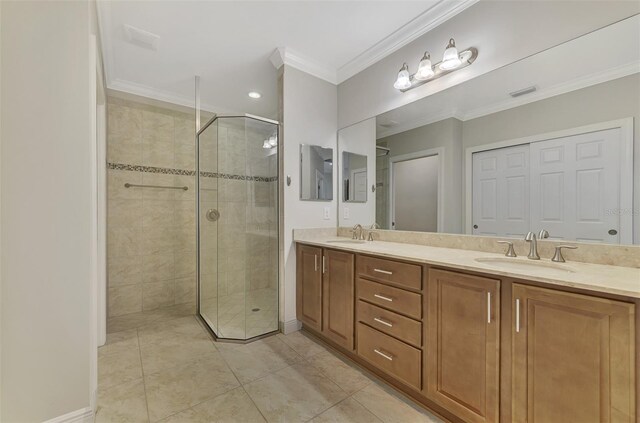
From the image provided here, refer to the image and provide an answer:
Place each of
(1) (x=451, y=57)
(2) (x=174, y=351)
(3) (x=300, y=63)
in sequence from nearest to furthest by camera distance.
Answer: (1) (x=451, y=57), (2) (x=174, y=351), (3) (x=300, y=63)

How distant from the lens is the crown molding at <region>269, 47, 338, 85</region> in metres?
2.26

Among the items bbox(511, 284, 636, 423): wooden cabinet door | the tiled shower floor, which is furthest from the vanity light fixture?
the tiled shower floor

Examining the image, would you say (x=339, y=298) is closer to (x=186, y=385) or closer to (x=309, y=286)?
(x=309, y=286)

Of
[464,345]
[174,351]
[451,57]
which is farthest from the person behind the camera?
[174,351]

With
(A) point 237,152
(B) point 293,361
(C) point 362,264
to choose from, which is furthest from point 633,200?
(A) point 237,152

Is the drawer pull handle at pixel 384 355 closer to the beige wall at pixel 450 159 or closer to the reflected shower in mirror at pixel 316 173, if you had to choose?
the beige wall at pixel 450 159

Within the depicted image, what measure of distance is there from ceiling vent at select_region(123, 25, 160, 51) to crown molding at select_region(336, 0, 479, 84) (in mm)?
1604

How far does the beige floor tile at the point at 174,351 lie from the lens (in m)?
1.88

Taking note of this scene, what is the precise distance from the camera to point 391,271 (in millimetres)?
1574

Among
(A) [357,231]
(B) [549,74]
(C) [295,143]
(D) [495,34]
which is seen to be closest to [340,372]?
(A) [357,231]

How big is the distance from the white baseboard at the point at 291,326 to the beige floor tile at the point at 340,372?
0.44 meters

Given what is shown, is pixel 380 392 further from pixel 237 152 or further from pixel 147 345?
pixel 237 152

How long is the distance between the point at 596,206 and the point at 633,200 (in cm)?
12

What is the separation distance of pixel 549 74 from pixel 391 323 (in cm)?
167
